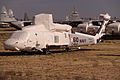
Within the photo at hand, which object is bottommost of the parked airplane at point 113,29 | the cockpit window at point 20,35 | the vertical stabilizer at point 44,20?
Answer: the parked airplane at point 113,29

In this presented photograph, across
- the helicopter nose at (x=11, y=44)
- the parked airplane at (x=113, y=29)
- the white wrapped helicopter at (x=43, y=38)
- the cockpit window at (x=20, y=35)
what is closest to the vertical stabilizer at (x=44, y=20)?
the white wrapped helicopter at (x=43, y=38)

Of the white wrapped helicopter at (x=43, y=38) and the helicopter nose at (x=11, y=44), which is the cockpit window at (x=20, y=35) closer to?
the white wrapped helicopter at (x=43, y=38)

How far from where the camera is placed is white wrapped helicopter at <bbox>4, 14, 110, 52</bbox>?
2011 cm

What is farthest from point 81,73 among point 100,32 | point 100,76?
point 100,32

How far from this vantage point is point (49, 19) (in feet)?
73.2

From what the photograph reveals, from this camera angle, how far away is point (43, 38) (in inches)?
831

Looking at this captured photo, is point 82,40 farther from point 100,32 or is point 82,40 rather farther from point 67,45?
point 100,32

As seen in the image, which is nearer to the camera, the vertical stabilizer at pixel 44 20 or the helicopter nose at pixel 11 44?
the helicopter nose at pixel 11 44

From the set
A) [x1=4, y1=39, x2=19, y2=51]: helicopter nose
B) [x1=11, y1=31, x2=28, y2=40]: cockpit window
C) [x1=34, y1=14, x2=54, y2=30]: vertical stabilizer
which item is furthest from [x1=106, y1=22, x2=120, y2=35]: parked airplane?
[x1=4, y1=39, x2=19, y2=51]: helicopter nose

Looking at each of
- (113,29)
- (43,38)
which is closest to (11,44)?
(43,38)

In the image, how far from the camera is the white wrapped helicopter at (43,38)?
2011 centimetres

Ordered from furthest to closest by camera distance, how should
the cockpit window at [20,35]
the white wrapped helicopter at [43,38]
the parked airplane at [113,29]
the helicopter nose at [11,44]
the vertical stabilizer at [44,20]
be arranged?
the parked airplane at [113,29] → the vertical stabilizer at [44,20] → the cockpit window at [20,35] → the white wrapped helicopter at [43,38] → the helicopter nose at [11,44]

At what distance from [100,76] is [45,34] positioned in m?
9.85

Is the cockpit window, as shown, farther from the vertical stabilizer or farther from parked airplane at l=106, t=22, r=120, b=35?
parked airplane at l=106, t=22, r=120, b=35
